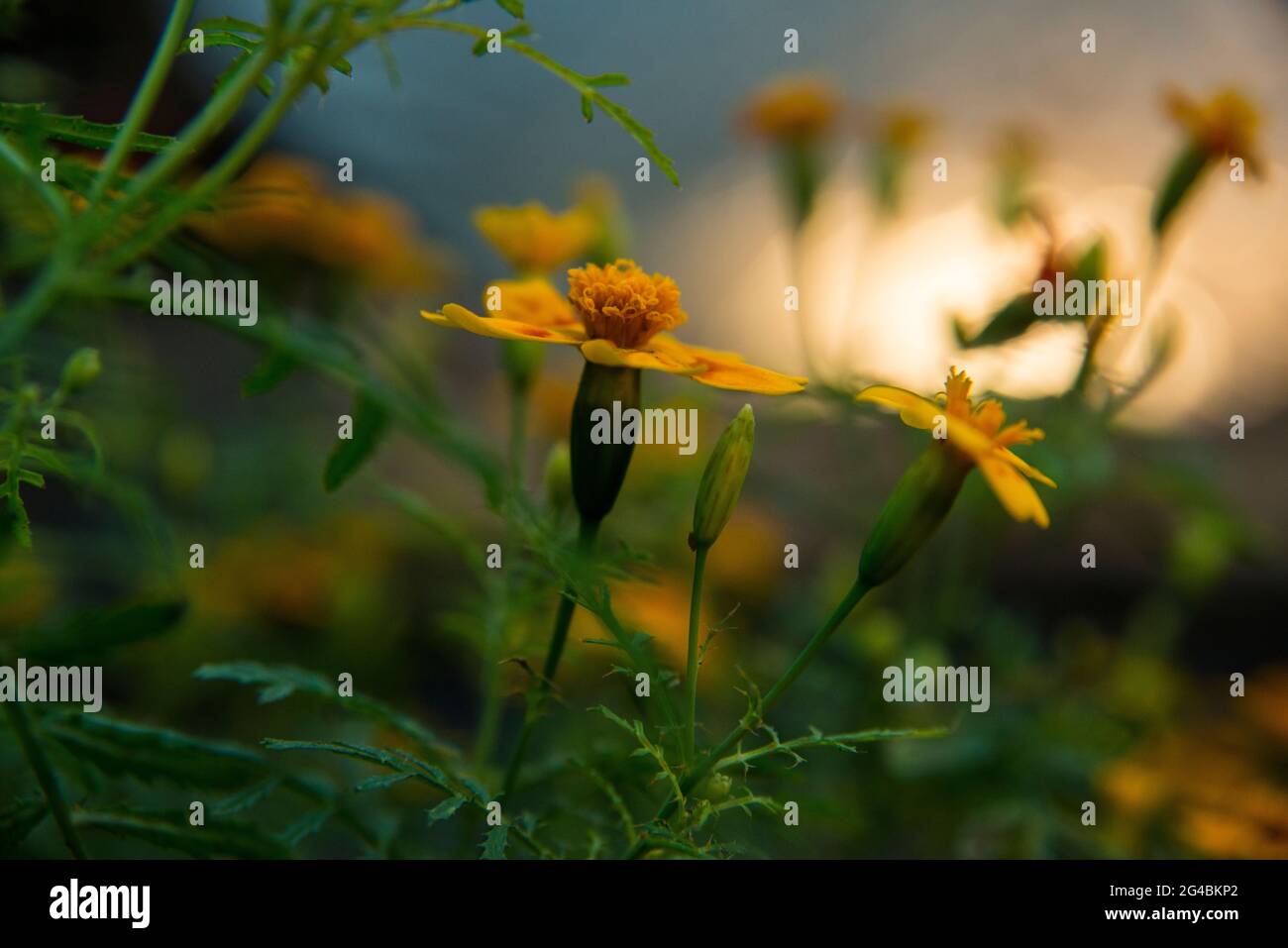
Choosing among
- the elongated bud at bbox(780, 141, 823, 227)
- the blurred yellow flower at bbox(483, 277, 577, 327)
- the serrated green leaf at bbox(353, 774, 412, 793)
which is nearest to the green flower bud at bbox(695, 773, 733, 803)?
the serrated green leaf at bbox(353, 774, 412, 793)

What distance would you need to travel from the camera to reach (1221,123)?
848 millimetres

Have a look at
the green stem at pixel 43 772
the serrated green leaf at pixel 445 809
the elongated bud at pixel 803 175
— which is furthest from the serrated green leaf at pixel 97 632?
the elongated bud at pixel 803 175

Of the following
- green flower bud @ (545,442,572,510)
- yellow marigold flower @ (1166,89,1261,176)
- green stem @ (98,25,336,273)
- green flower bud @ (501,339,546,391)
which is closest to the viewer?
green stem @ (98,25,336,273)

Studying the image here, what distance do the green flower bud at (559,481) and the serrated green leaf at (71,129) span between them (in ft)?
0.83

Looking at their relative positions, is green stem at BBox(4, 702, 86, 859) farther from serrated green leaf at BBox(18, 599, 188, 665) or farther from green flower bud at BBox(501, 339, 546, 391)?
green flower bud at BBox(501, 339, 546, 391)

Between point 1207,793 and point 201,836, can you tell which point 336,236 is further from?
point 1207,793

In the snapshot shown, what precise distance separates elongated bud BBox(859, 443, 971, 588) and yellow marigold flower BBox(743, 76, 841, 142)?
0.86 m

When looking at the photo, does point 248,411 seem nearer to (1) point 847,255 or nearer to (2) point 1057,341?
(1) point 847,255

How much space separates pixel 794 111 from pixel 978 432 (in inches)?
33.5

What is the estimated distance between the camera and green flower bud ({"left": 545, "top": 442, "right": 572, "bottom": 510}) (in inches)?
23.2

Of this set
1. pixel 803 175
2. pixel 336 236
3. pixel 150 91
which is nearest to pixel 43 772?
pixel 150 91

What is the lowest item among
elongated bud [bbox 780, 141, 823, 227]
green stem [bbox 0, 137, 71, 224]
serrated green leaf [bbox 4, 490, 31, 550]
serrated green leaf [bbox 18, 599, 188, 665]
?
serrated green leaf [bbox 18, 599, 188, 665]

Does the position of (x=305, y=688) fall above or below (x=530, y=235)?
below

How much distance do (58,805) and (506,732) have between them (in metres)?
0.92
